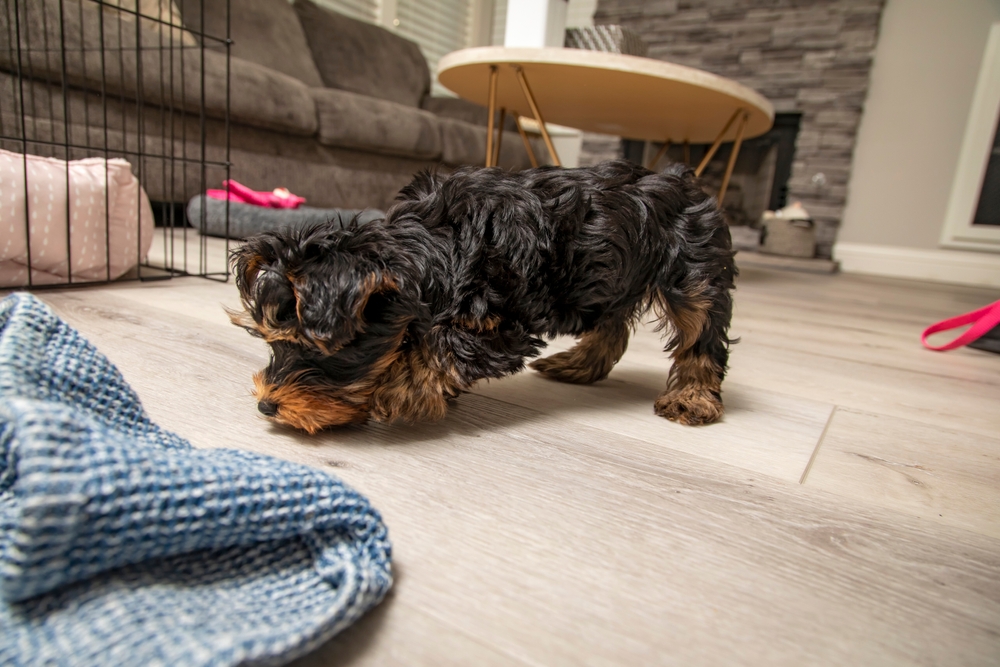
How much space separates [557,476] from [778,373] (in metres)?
1.20

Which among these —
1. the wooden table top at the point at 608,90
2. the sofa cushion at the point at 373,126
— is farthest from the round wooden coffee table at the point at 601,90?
the sofa cushion at the point at 373,126

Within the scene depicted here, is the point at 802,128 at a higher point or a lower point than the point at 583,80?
higher

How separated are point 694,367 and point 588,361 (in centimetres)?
31

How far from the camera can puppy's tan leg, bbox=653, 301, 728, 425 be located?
1.41 metres

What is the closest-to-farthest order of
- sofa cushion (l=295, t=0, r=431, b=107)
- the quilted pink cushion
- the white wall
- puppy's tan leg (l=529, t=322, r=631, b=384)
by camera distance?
puppy's tan leg (l=529, t=322, r=631, b=384) → the quilted pink cushion → the white wall → sofa cushion (l=295, t=0, r=431, b=107)

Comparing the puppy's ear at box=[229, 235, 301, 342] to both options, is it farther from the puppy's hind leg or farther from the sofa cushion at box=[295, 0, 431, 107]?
the sofa cushion at box=[295, 0, 431, 107]

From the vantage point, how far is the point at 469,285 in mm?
1135

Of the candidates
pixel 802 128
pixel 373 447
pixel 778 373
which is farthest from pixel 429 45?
pixel 373 447

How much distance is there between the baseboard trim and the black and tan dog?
578 cm

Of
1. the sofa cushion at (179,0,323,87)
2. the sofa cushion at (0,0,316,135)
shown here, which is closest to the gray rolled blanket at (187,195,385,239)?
the sofa cushion at (0,0,316,135)

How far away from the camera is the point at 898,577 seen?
0.83 metres

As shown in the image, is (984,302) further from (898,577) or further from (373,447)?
(373,447)

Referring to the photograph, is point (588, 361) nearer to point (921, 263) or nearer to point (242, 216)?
point (242, 216)

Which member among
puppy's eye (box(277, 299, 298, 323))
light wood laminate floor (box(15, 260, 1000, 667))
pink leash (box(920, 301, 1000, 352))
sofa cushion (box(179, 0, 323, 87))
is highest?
sofa cushion (box(179, 0, 323, 87))
